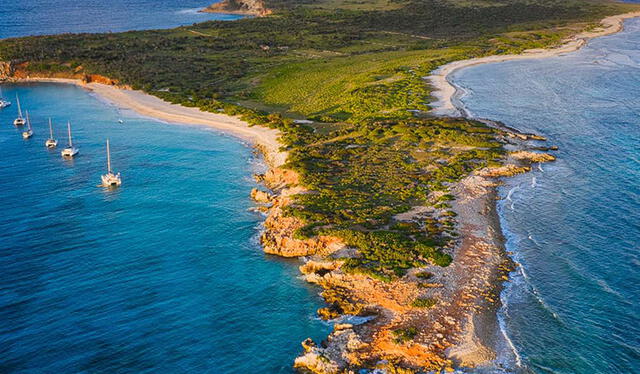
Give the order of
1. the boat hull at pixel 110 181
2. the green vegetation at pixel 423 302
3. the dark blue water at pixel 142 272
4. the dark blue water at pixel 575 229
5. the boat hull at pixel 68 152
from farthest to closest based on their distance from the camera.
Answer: the boat hull at pixel 68 152 → the boat hull at pixel 110 181 → the green vegetation at pixel 423 302 → the dark blue water at pixel 575 229 → the dark blue water at pixel 142 272

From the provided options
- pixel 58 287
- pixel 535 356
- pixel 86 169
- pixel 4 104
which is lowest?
pixel 535 356

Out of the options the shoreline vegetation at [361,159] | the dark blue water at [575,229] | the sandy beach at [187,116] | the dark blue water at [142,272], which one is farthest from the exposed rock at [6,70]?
the dark blue water at [575,229]

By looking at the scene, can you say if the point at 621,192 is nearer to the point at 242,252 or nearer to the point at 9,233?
the point at 242,252

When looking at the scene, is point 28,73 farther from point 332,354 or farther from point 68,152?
point 332,354

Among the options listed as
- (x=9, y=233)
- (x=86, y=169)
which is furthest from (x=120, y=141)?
(x=9, y=233)

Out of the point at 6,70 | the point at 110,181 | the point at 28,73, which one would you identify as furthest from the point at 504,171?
the point at 6,70

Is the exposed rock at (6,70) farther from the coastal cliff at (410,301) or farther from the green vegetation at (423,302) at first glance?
the green vegetation at (423,302)

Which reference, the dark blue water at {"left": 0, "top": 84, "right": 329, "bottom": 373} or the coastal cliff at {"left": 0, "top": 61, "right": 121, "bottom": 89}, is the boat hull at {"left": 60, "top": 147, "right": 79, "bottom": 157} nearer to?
the dark blue water at {"left": 0, "top": 84, "right": 329, "bottom": 373}
